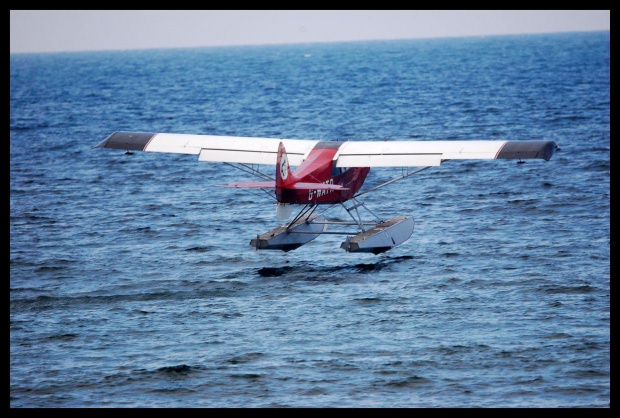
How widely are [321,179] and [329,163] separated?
60 cm

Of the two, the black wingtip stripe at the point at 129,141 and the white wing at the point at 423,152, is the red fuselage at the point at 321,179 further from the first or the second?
the black wingtip stripe at the point at 129,141

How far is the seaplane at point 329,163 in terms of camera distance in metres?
25.8

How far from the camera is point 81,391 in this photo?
19.4m

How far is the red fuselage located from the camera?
2532cm

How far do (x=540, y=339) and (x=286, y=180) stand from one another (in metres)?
7.31

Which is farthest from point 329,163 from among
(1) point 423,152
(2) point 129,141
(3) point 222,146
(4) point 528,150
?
(2) point 129,141

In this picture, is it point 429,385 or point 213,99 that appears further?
point 213,99

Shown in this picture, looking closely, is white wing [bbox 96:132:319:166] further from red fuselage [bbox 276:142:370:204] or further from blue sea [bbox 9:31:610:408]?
blue sea [bbox 9:31:610:408]

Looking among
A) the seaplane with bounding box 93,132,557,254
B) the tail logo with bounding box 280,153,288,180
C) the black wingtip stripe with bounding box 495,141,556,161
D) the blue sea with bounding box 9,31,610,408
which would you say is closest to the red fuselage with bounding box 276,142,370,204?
the seaplane with bounding box 93,132,557,254

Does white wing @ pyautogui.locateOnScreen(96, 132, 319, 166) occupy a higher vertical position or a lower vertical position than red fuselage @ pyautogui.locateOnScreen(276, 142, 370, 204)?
higher

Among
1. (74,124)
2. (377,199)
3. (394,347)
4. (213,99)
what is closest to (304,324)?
(394,347)

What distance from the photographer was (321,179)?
27141 millimetres

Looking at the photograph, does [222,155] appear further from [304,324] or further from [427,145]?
[304,324]

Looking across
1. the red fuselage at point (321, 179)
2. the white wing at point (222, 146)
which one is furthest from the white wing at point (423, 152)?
the white wing at point (222, 146)
